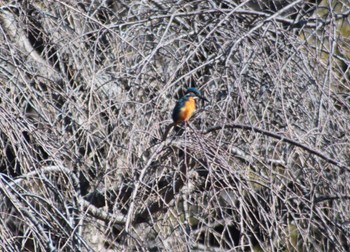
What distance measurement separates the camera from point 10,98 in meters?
3.45

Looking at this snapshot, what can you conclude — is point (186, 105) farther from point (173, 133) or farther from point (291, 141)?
point (291, 141)

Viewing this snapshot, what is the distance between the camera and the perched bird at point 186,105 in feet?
12.3

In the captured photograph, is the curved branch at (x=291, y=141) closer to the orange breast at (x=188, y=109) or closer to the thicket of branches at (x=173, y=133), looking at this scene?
the thicket of branches at (x=173, y=133)

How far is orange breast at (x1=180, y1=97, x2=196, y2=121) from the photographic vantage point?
375cm

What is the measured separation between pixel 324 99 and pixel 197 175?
0.79 metres

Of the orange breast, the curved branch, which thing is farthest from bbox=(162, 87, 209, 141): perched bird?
the curved branch

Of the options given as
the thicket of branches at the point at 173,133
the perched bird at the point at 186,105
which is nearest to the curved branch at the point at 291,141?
the thicket of branches at the point at 173,133

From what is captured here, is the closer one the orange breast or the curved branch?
the curved branch

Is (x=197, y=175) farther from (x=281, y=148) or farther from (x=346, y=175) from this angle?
(x=346, y=175)

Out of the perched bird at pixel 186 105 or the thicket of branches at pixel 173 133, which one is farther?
the perched bird at pixel 186 105

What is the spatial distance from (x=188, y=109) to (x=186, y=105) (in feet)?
0.08

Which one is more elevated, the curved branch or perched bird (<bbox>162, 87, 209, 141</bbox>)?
the curved branch

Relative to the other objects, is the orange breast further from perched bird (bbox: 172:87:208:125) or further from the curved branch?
the curved branch

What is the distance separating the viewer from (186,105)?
380cm
